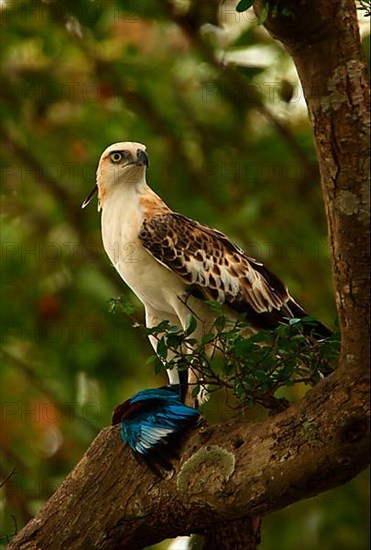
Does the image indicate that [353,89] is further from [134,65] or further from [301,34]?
[134,65]

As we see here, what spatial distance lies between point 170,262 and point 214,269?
0.19 m

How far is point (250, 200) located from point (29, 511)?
218 centimetres

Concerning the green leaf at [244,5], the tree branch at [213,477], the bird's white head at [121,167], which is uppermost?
the green leaf at [244,5]

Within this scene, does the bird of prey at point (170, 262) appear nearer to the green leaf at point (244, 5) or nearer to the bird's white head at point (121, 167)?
the bird's white head at point (121, 167)

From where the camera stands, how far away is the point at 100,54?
24.1 feet

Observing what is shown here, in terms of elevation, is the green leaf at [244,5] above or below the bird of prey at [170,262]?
above

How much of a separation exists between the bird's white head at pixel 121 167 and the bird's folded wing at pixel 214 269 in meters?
0.21

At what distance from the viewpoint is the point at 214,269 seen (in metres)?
4.80

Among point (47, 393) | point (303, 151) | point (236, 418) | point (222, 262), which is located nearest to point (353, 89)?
point (236, 418)

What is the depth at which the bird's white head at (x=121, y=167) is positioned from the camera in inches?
192

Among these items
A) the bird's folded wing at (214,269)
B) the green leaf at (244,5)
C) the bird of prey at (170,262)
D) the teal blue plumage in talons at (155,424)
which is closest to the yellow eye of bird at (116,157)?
the bird of prey at (170,262)

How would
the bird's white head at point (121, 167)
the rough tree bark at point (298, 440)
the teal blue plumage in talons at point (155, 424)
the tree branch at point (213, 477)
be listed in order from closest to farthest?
the rough tree bark at point (298, 440) < the tree branch at point (213, 477) < the teal blue plumage in talons at point (155, 424) < the bird's white head at point (121, 167)

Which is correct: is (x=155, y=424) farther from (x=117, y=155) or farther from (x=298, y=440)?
(x=117, y=155)

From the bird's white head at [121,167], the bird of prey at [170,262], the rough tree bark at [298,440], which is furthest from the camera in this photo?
the bird's white head at [121,167]
